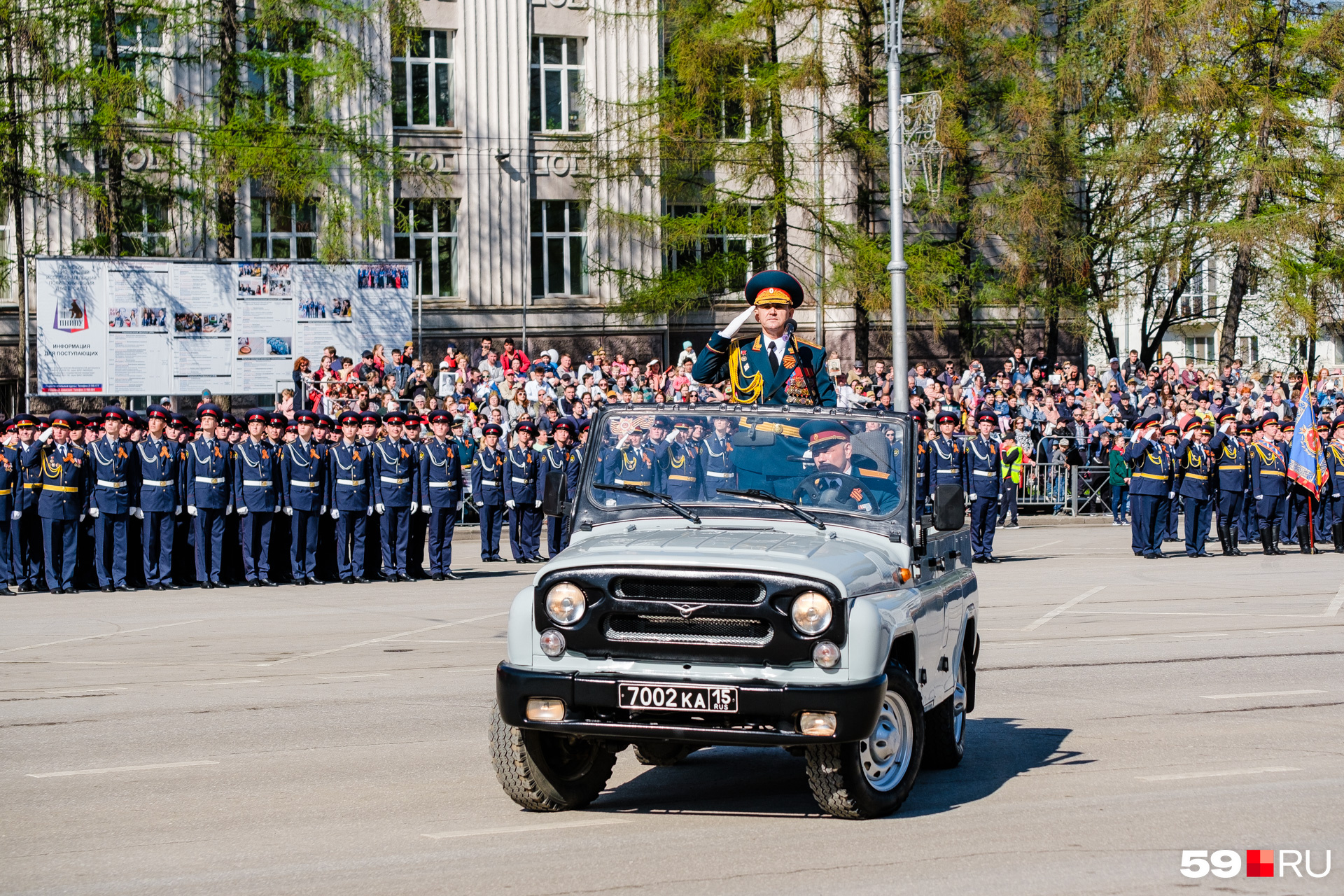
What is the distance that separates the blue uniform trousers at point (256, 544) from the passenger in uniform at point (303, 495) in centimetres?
30

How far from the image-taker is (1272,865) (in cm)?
665

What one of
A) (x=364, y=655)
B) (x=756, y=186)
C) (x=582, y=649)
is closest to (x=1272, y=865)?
(x=582, y=649)

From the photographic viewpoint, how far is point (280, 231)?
37.8 m

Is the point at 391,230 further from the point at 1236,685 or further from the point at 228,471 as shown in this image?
the point at 1236,685

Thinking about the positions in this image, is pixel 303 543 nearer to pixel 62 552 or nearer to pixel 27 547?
pixel 62 552

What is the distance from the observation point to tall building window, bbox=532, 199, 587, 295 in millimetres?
39656

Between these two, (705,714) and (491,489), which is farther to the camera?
(491,489)

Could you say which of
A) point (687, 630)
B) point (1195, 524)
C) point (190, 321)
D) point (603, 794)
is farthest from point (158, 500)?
point (1195, 524)

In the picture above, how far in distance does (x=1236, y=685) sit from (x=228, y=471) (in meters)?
13.0

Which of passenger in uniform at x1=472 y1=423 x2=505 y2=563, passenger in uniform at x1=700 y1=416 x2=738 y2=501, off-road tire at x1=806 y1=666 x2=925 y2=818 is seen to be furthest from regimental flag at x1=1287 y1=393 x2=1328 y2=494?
off-road tire at x1=806 y1=666 x2=925 y2=818

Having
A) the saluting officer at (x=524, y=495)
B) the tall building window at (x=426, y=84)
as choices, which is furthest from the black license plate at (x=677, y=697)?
the tall building window at (x=426, y=84)

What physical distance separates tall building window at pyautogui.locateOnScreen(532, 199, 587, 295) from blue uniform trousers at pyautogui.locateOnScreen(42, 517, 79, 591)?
2047 centimetres

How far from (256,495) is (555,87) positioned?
2137 centimetres

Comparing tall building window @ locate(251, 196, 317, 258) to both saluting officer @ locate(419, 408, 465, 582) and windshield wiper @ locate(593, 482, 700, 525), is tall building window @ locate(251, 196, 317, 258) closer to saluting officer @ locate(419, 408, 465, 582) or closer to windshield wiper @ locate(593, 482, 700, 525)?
saluting officer @ locate(419, 408, 465, 582)
